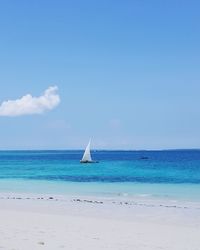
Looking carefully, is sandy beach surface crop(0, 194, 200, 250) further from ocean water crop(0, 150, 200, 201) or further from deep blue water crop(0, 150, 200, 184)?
deep blue water crop(0, 150, 200, 184)

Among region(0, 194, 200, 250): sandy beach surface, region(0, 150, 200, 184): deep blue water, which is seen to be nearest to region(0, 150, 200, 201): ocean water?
region(0, 150, 200, 184): deep blue water

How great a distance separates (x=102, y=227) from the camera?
14.6 metres

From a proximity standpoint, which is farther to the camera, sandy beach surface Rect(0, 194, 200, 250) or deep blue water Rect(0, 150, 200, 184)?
deep blue water Rect(0, 150, 200, 184)

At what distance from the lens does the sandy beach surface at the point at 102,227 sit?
38.2 feet

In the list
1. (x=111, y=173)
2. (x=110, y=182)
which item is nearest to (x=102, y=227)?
(x=110, y=182)

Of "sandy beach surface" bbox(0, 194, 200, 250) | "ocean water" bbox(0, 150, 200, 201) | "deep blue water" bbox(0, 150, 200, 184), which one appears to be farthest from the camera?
"deep blue water" bbox(0, 150, 200, 184)

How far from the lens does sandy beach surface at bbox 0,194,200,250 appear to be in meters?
11.6

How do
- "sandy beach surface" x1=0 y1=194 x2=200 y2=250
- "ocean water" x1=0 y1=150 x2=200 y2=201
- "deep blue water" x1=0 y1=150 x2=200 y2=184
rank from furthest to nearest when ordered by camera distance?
"deep blue water" x1=0 y1=150 x2=200 y2=184, "ocean water" x1=0 y1=150 x2=200 y2=201, "sandy beach surface" x1=0 y1=194 x2=200 y2=250

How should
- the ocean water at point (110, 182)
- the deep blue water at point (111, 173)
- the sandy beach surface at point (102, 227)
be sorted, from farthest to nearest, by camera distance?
the deep blue water at point (111, 173), the ocean water at point (110, 182), the sandy beach surface at point (102, 227)

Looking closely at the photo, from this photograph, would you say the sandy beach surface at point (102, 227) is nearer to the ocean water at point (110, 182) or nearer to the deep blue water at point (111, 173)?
the ocean water at point (110, 182)

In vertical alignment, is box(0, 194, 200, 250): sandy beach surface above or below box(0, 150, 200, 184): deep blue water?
below

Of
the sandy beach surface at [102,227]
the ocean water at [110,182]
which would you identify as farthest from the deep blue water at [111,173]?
A: the sandy beach surface at [102,227]

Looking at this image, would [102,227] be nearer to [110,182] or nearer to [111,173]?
[110,182]

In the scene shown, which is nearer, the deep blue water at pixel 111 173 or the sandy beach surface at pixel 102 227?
the sandy beach surface at pixel 102 227
